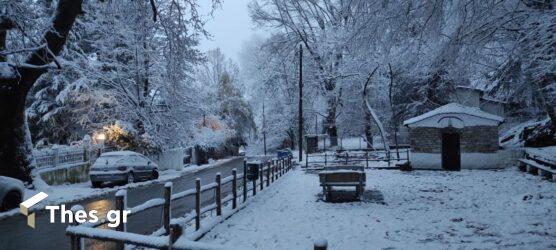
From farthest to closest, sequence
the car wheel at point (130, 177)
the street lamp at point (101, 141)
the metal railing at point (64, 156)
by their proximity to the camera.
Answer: the street lamp at point (101, 141) < the car wheel at point (130, 177) < the metal railing at point (64, 156)

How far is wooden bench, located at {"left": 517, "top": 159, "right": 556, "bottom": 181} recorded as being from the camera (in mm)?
18591

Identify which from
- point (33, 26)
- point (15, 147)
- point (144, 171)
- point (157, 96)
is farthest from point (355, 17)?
point (157, 96)

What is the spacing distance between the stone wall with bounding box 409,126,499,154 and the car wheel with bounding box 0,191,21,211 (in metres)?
21.0

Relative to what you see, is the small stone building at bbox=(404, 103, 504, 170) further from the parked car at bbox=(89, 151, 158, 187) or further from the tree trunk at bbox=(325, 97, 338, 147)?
the tree trunk at bbox=(325, 97, 338, 147)

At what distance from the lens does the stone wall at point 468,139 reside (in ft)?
84.6

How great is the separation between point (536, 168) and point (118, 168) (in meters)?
20.0

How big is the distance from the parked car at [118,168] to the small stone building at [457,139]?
15.8 metres

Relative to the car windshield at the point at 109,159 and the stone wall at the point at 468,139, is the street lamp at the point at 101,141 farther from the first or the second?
the stone wall at the point at 468,139

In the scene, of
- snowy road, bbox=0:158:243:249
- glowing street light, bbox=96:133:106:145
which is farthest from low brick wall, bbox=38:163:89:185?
snowy road, bbox=0:158:243:249

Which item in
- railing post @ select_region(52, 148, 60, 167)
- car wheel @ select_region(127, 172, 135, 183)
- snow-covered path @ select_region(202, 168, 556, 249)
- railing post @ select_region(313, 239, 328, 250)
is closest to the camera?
railing post @ select_region(313, 239, 328, 250)

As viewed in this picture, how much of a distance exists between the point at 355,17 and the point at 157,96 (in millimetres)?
23331

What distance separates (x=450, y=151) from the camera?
2623 centimetres

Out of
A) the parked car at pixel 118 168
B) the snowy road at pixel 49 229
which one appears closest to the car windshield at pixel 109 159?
the parked car at pixel 118 168

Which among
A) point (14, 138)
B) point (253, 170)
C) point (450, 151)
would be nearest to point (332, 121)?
point (450, 151)
